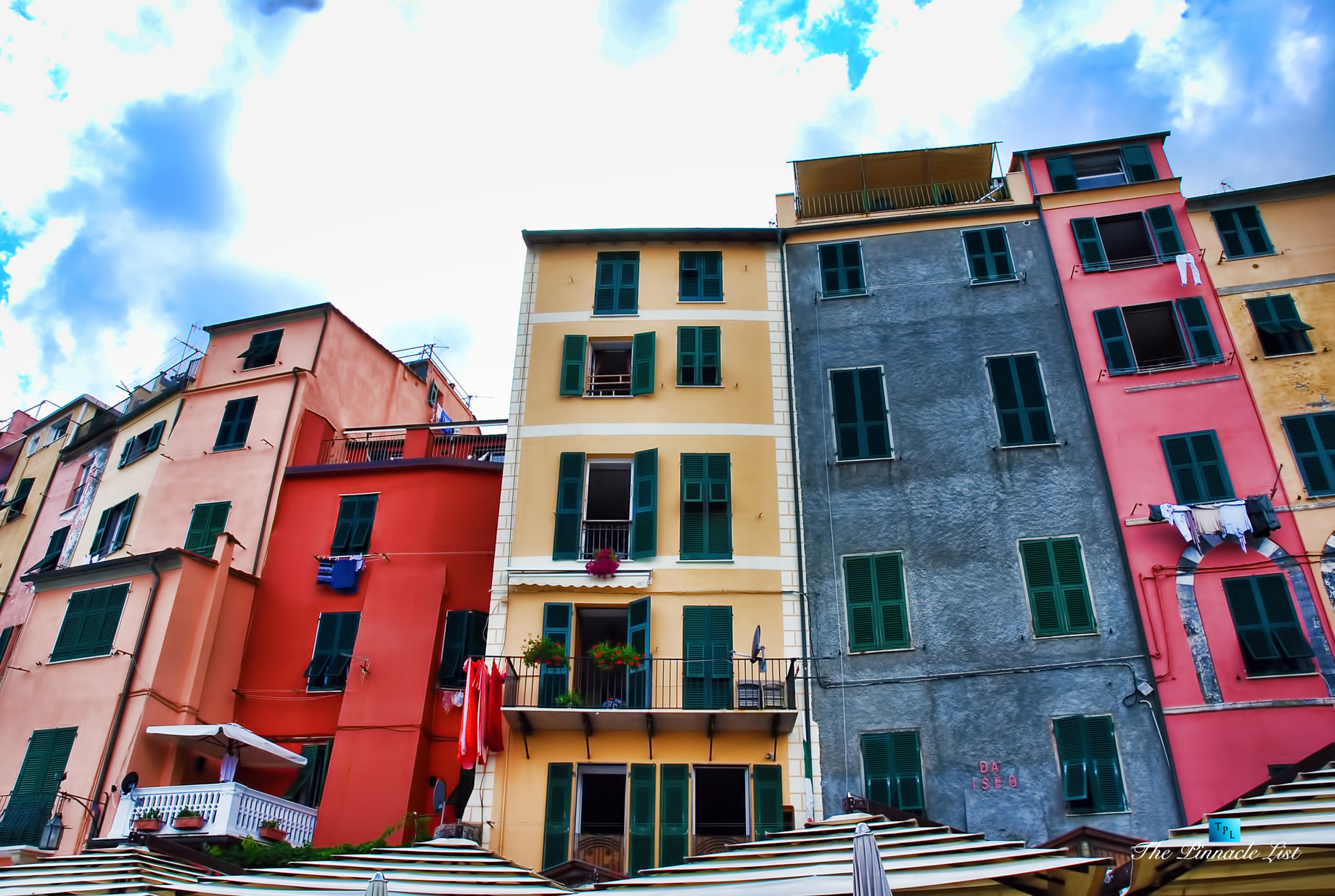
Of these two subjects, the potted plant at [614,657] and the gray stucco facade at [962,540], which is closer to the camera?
the gray stucco facade at [962,540]

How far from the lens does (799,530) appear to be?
1866 cm

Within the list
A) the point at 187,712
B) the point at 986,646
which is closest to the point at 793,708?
the point at 986,646

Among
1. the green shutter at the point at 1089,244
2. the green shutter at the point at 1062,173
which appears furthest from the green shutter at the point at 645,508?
the green shutter at the point at 1062,173

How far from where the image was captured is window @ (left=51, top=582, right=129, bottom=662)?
2092cm

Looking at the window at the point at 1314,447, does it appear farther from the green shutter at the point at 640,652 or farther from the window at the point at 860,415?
the green shutter at the point at 640,652

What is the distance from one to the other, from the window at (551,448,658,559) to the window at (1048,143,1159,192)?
11.1m

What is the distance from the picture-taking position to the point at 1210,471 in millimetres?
17828

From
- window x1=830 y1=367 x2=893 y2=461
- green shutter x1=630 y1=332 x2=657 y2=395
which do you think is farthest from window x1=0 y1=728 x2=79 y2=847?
window x1=830 y1=367 x2=893 y2=461

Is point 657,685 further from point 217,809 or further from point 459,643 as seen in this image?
point 217,809

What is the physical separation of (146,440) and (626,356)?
1368 cm

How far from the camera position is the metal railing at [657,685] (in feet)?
55.2

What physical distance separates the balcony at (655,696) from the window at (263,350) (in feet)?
41.7

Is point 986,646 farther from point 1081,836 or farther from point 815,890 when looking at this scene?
point 815,890

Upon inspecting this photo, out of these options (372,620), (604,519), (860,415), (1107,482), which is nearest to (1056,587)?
(1107,482)
